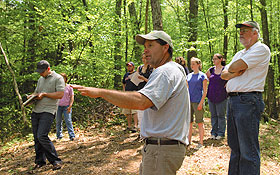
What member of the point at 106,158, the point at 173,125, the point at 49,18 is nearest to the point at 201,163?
the point at 106,158

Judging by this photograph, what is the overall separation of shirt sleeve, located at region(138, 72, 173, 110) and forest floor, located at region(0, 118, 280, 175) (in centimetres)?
324

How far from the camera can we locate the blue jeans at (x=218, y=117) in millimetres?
6738

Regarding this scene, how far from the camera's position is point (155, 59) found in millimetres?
2307

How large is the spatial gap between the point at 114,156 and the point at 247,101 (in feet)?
12.5

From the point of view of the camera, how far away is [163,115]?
6.98 ft

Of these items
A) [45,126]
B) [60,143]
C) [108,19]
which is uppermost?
[108,19]

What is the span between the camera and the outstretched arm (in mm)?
1776

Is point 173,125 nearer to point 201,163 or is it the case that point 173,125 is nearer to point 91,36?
point 201,163

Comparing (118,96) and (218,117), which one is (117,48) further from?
(118,96)

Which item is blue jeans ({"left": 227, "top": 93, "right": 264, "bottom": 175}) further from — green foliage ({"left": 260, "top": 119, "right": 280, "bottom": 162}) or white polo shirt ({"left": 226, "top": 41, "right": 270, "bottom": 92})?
green foliage ({"left": 260, "top": 119, "right": 280, "bottom": 162})

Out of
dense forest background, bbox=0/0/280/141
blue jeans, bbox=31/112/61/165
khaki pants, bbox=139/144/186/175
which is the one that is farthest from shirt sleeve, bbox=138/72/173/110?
dense forest background, bbox=0/0/280/141

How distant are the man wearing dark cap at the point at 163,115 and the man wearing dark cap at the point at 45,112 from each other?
3.72m

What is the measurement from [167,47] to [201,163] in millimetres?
3695

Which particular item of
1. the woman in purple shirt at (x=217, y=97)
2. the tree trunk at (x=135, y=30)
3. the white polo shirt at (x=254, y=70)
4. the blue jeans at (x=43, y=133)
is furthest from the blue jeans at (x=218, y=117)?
the tree trunk at (x=135, y=30)
